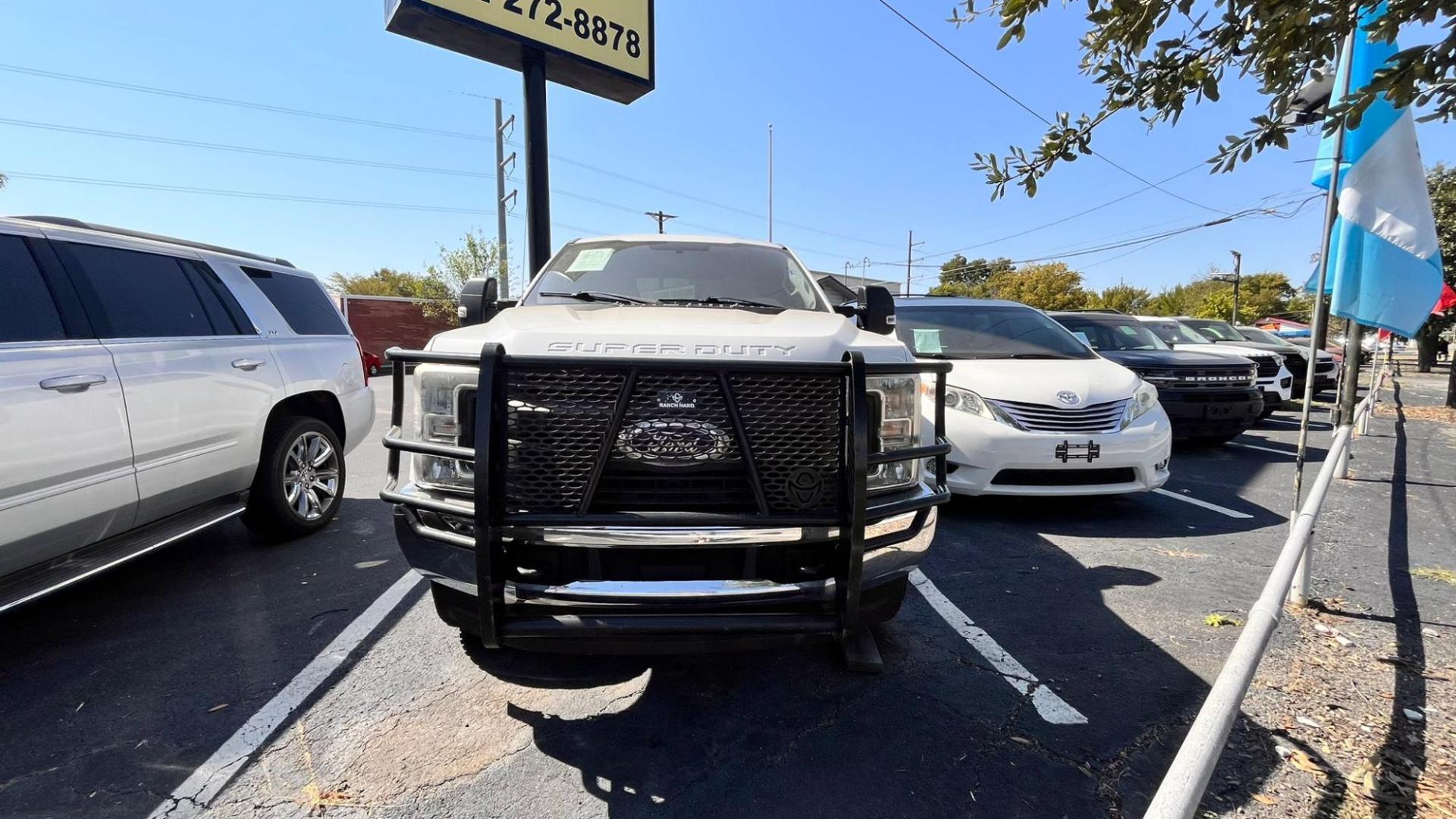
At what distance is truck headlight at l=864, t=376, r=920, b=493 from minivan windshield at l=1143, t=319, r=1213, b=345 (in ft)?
37.0

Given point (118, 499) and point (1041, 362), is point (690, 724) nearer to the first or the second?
point (118, 499)

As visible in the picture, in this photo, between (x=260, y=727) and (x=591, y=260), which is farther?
(x=591, y=260)

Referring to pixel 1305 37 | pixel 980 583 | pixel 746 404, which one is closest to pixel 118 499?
pixel 746 404

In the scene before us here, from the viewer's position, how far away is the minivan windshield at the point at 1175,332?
11383mm

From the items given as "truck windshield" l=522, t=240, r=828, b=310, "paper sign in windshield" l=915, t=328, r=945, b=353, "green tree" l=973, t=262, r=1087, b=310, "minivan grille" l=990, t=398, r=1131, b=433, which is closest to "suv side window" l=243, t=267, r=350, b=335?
"truck windshield" l=522, t=240, r=828, b=310

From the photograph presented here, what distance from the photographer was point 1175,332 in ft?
38.8

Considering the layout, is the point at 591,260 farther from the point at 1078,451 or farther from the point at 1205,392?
the point at 1205,392

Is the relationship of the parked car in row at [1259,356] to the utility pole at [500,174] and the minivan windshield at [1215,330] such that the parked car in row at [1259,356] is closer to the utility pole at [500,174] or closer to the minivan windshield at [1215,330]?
the minivan windshield at [1215,330]

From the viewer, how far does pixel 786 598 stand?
1893 millimetres

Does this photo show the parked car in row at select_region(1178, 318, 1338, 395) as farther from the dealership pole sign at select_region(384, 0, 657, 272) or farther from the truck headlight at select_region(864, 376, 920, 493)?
the truck headlight at select_region(864, 376, 920, 493)

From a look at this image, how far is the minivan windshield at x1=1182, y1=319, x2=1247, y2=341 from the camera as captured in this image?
41.3 feet

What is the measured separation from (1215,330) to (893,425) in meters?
14.3

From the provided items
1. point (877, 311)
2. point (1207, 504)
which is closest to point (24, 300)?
point (877, 311)

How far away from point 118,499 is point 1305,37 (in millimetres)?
4649
